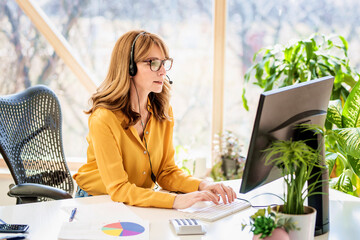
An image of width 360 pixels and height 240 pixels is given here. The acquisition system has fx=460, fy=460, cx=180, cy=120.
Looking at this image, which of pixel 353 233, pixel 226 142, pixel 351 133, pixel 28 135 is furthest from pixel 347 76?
pixel 28 135

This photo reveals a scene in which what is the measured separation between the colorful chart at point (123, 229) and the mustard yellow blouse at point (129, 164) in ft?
0.75

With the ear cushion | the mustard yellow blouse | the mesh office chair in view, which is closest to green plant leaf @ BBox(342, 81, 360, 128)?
the mustard yellow blouse

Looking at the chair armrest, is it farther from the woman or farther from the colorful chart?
the colorful chart

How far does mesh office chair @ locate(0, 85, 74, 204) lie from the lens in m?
2.13

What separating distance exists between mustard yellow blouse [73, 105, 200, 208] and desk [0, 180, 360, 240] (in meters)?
0.06

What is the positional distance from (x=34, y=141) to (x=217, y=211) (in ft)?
3.55

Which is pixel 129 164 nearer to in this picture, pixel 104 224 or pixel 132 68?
pixel 132 68

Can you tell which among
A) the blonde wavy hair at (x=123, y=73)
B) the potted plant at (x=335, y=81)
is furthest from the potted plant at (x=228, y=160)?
the blonde wavy hair at (x=123, y=73)

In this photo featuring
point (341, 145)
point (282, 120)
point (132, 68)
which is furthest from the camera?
point (341, 145)

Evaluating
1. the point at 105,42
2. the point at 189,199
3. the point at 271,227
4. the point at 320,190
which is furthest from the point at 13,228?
the point at 105,42

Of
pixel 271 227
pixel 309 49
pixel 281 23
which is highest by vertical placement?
pixel 281 23

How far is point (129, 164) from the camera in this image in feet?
6.56

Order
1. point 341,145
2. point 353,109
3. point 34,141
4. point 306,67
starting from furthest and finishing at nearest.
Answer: point 306,67 < point 353,109 < point 341,145 < point 34,141

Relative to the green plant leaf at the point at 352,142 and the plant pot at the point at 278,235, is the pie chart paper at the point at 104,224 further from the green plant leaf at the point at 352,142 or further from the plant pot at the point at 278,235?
the green plant leaf at the point at 352,142
